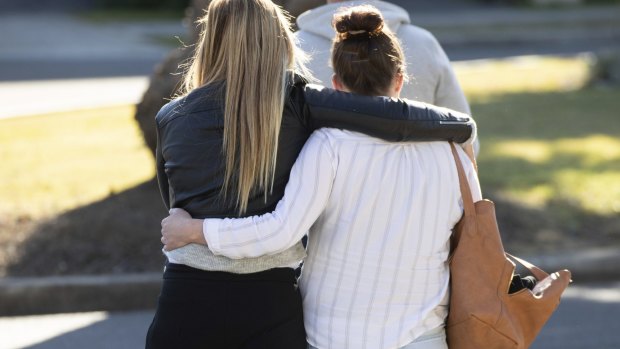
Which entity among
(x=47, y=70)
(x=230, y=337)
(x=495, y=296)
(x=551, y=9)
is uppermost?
(x=495, y=296)

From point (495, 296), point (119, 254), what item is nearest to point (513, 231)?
point (119, 254)

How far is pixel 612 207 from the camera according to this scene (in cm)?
784

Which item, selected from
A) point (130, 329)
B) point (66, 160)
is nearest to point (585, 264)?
point (130, 329)

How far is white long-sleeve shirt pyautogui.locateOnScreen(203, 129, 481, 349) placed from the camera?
8.90 feet

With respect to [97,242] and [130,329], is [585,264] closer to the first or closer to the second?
[130,329]

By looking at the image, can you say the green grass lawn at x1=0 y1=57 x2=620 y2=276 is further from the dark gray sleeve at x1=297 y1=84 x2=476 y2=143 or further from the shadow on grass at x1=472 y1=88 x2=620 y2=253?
the dark gray sleeve at x1=297 y1=84 x2=476 y2=143

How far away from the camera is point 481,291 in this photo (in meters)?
2.77

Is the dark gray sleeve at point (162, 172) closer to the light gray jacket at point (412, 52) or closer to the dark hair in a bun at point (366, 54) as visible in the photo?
the dark hair in a bun at point (366, 54)

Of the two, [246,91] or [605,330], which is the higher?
[246,91]

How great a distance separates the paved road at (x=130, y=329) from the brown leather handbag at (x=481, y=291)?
2.99 m

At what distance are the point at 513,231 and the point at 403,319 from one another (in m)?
4.64

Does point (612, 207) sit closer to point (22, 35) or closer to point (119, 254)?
point (119, 254)

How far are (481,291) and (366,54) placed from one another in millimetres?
720

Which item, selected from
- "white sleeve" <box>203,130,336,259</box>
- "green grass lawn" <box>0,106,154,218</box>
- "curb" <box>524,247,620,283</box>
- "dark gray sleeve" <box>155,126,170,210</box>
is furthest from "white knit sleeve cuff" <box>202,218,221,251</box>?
"green grass lawn" <box>0,106,154,218</box>
